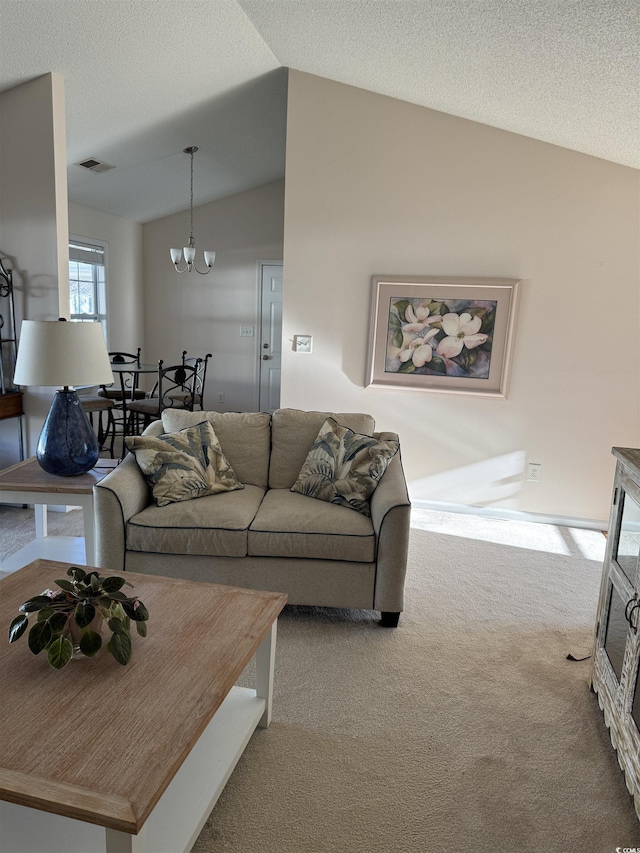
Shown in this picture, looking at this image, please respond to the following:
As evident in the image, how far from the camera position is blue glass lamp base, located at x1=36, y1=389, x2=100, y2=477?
2.72m

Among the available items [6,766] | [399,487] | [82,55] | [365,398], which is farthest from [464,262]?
[6,766]

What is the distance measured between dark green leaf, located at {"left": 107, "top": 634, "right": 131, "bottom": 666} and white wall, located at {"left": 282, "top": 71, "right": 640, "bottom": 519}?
2766mm

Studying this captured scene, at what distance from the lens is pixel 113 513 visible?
2.47 metres

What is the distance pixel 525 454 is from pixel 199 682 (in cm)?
302

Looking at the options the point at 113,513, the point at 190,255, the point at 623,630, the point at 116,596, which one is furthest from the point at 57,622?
the point at 190,255

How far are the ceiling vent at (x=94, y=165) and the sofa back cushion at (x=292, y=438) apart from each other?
9.97 feet

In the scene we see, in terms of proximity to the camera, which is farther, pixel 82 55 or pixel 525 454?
pixel 525 454

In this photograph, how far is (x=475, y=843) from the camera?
1531 millimetres

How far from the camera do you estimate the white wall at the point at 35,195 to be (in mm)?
3438

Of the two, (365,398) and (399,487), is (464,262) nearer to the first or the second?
(365,398)

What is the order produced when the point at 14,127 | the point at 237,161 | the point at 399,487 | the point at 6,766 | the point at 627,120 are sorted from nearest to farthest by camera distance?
1. the point at 6,766
2. the point at 399,487
3. the point at 627,120
4. the point at 14,127
5. the point at 237,161

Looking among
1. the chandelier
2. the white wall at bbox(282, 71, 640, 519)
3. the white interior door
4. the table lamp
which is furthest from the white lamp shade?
the white interior door

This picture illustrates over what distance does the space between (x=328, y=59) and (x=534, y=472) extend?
9.58ft

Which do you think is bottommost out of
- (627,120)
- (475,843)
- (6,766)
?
(475,843)
